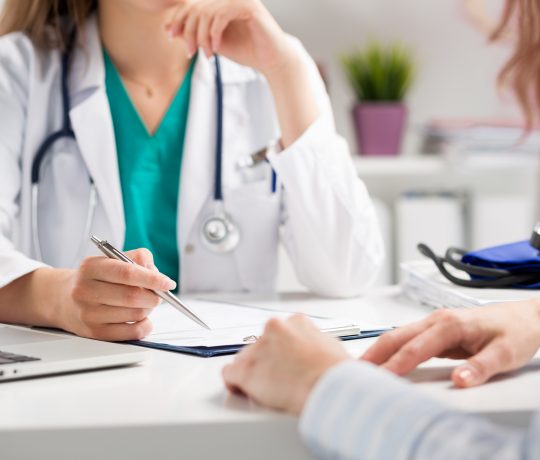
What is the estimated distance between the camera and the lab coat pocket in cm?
145

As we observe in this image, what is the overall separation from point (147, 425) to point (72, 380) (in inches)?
6.3

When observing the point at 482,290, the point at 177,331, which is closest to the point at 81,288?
the point at 177,331

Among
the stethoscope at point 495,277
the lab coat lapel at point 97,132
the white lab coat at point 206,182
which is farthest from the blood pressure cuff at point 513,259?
the lab coat lapel at point 97,132

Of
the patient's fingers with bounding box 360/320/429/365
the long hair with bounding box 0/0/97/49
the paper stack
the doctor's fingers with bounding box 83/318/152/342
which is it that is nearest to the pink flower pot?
the paper stack

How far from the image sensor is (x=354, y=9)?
107 inches

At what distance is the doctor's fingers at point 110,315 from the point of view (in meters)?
0.90

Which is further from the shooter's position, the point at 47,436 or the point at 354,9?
the point at 354,9

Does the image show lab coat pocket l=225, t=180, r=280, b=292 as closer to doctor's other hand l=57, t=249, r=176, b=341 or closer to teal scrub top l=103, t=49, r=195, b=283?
teal scrub top l=103, t=49, r=195, b=283

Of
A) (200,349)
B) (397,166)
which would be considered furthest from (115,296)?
(397,166)

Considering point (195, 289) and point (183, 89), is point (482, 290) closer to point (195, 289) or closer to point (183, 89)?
point (195, 289)

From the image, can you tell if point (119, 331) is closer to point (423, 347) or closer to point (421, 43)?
point (423, 347)

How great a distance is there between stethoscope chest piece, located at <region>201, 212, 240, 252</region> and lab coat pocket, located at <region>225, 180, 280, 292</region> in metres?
0.02

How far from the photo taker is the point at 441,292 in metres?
1.12

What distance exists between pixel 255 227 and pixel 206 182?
0.36ft
